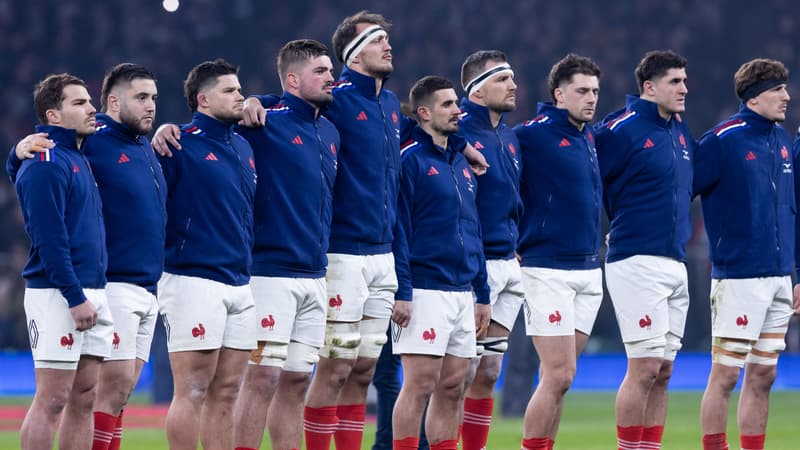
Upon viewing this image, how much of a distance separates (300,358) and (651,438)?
257 cm

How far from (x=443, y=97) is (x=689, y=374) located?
10644 mm

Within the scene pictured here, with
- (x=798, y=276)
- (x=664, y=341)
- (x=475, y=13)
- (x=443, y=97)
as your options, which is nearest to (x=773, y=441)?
(x=798, y=276)

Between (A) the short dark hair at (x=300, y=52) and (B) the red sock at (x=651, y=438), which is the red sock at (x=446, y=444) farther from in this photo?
(A) the short dark hair at (x=300, y=52)

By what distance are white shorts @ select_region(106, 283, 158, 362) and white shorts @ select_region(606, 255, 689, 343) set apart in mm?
3166

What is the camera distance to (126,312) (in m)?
7.79

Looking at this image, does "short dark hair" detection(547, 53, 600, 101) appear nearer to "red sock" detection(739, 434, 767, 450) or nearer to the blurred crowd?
"red sock" detection(739, 434, 767, 450)

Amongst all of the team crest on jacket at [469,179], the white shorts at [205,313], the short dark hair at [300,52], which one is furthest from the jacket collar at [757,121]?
the white shorts at [205,313]

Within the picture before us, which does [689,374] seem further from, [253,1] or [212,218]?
[212,218]

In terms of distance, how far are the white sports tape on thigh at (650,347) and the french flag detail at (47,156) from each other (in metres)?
3.97

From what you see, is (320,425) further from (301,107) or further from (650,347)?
(650,347)

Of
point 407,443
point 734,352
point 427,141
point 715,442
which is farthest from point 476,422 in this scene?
point 427,141

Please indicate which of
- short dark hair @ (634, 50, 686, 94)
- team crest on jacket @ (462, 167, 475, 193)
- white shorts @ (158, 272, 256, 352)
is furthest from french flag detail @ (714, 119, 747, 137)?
white shorts @ (158, 272, 256, 352)

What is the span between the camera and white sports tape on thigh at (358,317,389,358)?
8547 millimetres

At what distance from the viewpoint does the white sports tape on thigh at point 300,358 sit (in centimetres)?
813
